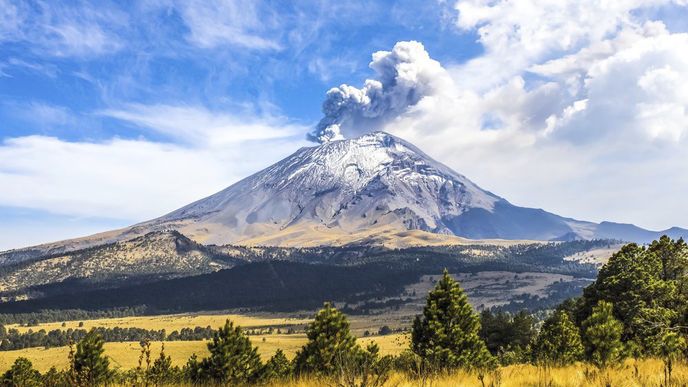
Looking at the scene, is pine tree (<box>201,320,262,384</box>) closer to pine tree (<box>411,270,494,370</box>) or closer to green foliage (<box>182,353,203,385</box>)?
green foliage (<box>182,353,203,385</box>)

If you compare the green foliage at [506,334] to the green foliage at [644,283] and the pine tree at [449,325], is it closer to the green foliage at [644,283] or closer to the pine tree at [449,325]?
the pine tree at [449,325]

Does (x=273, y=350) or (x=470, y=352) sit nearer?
(x=470, y=352)

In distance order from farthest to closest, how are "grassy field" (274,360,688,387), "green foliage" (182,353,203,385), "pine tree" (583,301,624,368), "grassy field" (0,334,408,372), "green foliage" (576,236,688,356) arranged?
1. "grassy field" (0,334,408,372)
2. "green foliage" (576,236,688,356)
3. "pine tree" (583,301,624,368)
4. "green foliage" (182,353,203,385)
5. "grassy field" (274,360,688,387)

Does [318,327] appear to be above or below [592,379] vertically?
below

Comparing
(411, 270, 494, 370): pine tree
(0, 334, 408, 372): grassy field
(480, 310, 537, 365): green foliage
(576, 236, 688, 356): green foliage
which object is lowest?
(0, 334, 408, 372): grassy field

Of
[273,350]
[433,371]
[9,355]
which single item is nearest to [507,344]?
[433,371]

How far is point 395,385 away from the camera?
7.94 m

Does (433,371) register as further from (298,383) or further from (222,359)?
(222,359)

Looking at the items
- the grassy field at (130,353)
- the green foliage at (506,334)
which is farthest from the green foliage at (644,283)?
the grassy field at (130,353)

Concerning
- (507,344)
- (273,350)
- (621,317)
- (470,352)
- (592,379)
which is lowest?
(273,350)

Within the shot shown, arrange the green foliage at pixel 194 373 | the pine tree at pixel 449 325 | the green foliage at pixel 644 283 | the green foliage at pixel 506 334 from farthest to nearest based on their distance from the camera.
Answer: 1. the green foliage at pixel 506 334
2. the pine tree at pixel 449 325
3. the green foliage at pixel 644 283
4. the green foliage at pixel 194 373

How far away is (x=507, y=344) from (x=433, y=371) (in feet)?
273

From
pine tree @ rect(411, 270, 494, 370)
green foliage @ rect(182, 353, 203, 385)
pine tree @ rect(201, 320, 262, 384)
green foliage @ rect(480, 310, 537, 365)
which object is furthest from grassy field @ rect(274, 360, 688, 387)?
green foliage @ rect(480, 310, 537, 365)

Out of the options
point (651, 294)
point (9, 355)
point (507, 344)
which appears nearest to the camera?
point (651, 294)
